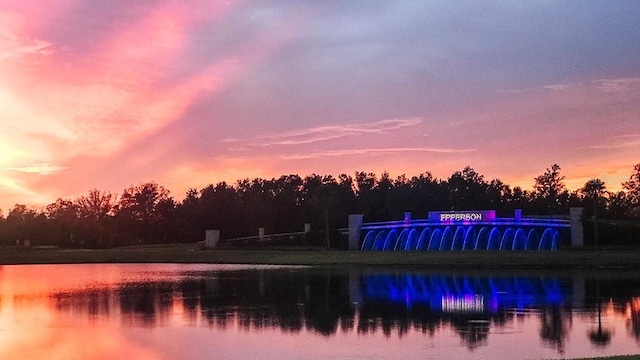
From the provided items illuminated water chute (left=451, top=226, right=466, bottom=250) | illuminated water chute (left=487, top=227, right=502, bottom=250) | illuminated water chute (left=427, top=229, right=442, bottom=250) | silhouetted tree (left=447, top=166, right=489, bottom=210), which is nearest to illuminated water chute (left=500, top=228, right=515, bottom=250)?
illuminated water chute (left=487, top=227, right=502, bottom=250)

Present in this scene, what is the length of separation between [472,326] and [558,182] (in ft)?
347

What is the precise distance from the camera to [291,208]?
128 metres

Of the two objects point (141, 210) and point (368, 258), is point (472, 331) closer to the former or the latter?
point (368, 258)

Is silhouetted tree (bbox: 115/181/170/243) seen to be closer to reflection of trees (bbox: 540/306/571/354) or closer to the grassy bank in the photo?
the grassy bank

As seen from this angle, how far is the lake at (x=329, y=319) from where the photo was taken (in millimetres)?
20844

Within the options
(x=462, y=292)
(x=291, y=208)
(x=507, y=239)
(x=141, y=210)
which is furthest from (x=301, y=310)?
(x=141, y=210)

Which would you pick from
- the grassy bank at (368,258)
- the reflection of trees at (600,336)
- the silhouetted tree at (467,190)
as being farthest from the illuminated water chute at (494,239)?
the reflection of trees at (600,336)

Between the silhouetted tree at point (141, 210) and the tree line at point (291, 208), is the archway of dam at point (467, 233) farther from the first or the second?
the silhouetted tree at point (141, 210)

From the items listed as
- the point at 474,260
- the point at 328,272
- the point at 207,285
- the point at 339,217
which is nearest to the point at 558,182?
the point at 339,217

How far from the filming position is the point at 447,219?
87188 mm

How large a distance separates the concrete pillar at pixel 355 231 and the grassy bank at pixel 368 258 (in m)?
11.3

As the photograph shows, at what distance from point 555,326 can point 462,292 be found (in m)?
12.3

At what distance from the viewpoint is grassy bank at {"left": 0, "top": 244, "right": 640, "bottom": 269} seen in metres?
56.9

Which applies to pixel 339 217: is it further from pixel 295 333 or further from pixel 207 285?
pixel 295 333
